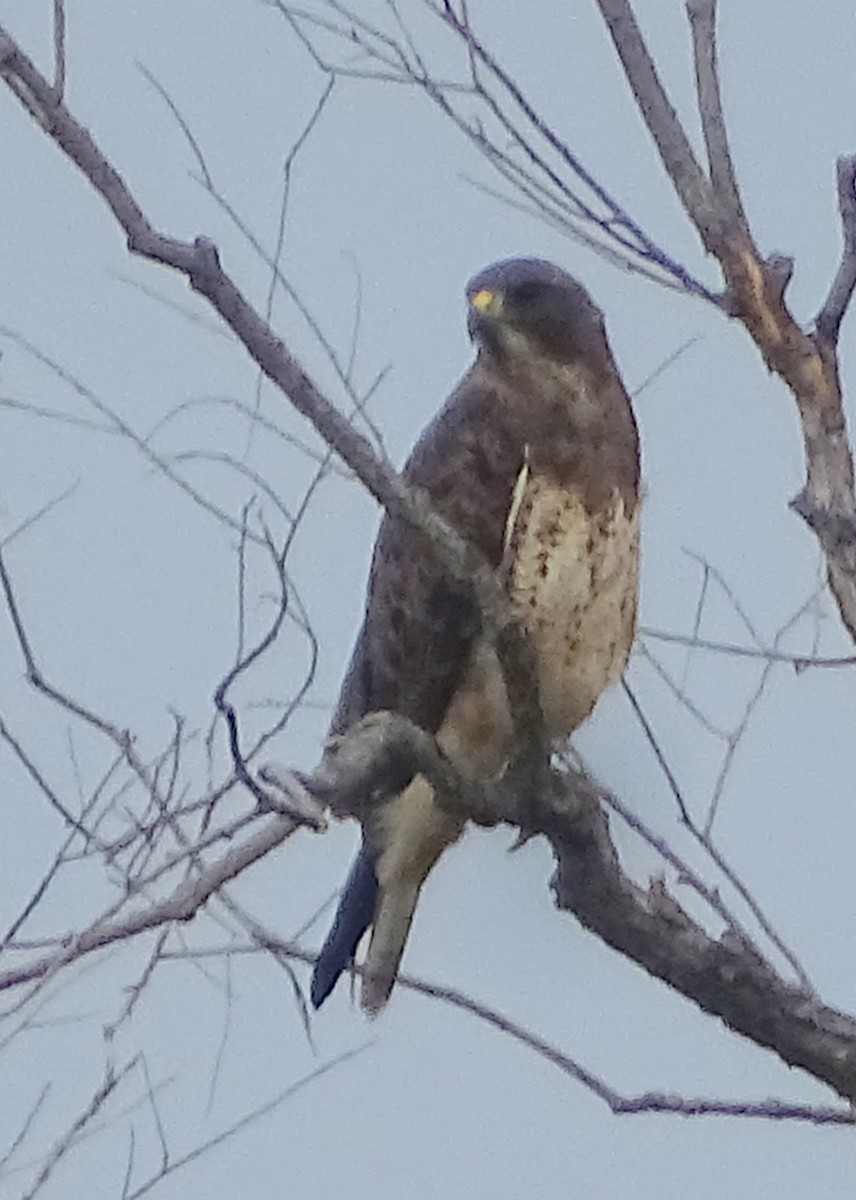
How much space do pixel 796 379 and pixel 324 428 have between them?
549 millimetres

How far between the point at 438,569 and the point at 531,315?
17.4 inches

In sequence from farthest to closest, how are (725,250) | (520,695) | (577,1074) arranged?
(577,1074) < (520,695) < (725,250)

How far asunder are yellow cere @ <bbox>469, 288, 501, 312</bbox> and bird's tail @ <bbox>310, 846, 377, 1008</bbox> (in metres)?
0.81

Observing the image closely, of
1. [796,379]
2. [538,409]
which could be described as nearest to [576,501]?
[538,409]

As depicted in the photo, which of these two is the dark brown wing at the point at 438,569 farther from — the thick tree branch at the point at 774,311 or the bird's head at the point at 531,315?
the thick tree branch at the point at 774,311

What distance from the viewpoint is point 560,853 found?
256cm

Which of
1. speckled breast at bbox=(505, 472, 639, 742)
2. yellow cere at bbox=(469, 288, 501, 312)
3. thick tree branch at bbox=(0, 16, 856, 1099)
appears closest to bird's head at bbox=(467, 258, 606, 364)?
yellow cere at bbox=(469, 288, 501, 312)

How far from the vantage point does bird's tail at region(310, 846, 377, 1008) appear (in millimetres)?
3100

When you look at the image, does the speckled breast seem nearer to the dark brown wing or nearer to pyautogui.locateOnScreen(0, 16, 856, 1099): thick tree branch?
the dark brown wing

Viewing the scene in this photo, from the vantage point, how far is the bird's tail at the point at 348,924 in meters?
3.10

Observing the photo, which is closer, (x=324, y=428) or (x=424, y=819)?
(x=324, y=428)

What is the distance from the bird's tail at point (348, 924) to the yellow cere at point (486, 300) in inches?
31.7

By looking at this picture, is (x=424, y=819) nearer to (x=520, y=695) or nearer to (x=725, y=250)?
(x=520, y=695)

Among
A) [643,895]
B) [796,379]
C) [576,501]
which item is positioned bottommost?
[643,895]
